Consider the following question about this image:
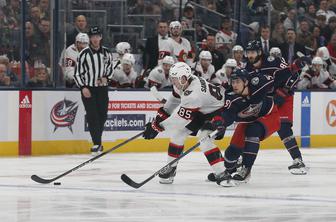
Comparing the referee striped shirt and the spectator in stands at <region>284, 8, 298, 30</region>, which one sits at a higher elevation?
the spectator in stands at <region>284, 8, 298, 30</region>

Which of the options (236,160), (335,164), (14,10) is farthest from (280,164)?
(14,10)

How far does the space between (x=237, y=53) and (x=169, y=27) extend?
1.44 m

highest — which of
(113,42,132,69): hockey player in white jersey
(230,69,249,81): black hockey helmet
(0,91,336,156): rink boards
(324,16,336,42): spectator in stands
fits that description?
(230,69,249,81): black hockey helmet

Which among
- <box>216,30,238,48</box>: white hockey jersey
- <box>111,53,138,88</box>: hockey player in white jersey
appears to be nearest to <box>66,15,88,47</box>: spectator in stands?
<box>111,53,138,88</box>: hockey player in white jersey

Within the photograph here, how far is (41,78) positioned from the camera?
1530 centimetres

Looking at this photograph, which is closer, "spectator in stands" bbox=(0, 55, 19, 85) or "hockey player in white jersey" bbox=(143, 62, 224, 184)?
"hockey player in white jersey" bbox=(143, 62, 224, 184)

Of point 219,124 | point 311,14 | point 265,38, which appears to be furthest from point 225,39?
point 219,124

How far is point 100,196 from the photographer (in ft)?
32.6

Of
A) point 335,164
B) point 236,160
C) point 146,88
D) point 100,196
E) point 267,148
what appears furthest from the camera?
point 267,148

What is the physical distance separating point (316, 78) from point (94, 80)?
4.61 meters

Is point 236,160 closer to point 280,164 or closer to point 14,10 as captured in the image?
point 280,164

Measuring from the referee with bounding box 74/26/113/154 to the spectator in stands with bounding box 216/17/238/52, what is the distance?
120 inches

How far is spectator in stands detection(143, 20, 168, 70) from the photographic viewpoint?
16.6 m

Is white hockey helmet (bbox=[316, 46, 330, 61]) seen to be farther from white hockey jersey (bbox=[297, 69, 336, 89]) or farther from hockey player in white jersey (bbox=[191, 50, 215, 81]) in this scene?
hockey player in white jersey (bbox=[191, 50, 215, 81])
